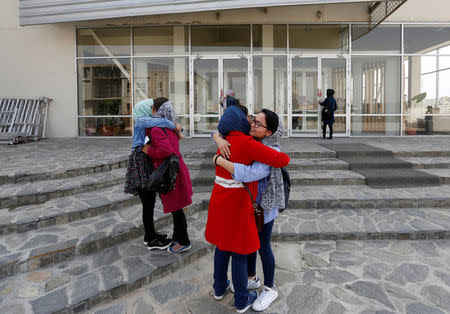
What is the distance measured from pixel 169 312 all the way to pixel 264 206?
1.26 metres

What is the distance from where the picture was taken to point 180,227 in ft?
11.6

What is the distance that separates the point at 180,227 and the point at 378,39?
1107 cm

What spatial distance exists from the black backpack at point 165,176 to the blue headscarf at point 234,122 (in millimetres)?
823

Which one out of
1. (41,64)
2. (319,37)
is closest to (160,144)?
(319,37)

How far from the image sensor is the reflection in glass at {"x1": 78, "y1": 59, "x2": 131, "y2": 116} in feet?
38.4

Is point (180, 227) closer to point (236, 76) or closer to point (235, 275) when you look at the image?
point (235, 275)

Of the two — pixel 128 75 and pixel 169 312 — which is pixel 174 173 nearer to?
pixel 169 312

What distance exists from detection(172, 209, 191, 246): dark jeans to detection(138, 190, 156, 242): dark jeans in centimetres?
27

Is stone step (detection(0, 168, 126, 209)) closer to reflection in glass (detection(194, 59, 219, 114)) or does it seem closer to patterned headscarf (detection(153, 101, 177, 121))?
patterned headscarf (detection(153, 101, 177, 121))

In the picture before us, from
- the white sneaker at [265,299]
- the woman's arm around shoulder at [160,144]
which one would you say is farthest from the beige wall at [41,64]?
the white sneaker at [265,299]

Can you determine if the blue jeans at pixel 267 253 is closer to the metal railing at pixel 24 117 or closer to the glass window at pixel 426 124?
the metal railing at pixel 24 117

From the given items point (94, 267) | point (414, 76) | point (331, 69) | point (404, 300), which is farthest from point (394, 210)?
point (414, 76)

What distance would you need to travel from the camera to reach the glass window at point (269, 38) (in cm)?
1129

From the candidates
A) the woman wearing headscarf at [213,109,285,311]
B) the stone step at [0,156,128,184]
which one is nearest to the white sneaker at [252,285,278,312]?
the woman wearing headscarf at [213,109,285,311]
